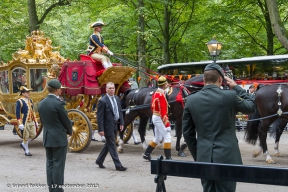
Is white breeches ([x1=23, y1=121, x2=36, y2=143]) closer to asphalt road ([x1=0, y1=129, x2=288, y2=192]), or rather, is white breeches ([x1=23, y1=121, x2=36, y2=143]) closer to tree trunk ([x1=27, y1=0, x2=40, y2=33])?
asphalt road ([x1=0, y1=129, x2=288, y2=192])

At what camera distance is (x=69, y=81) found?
12.9m

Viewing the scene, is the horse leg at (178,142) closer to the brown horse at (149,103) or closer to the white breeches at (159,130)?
the brown horse at (149,103)

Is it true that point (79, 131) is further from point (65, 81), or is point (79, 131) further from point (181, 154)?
point (181, 154)

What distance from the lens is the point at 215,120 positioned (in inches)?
172

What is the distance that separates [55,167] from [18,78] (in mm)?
7849

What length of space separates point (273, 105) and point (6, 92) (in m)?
8.32

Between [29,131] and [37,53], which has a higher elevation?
[37,53]

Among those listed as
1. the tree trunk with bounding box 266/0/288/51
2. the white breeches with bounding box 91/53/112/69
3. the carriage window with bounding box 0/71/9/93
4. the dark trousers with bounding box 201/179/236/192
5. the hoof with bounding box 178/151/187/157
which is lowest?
the hoof with bounding box 178/151/187/157

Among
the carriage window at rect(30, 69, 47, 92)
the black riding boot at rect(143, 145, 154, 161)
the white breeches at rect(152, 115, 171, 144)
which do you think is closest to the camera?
the white breeches at rect(152, 115, 171, 144)

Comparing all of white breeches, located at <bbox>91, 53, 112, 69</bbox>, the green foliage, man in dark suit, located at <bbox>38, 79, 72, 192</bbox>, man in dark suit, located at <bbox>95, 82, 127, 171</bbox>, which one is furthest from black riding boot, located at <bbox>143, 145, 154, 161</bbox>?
the green foliage

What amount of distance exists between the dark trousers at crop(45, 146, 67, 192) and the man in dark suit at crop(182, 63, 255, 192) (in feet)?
9.91

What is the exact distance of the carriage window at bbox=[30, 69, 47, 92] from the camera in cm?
1378

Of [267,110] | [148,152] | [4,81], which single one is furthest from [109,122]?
[4,81]

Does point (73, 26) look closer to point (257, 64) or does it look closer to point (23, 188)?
point (257, 64)
